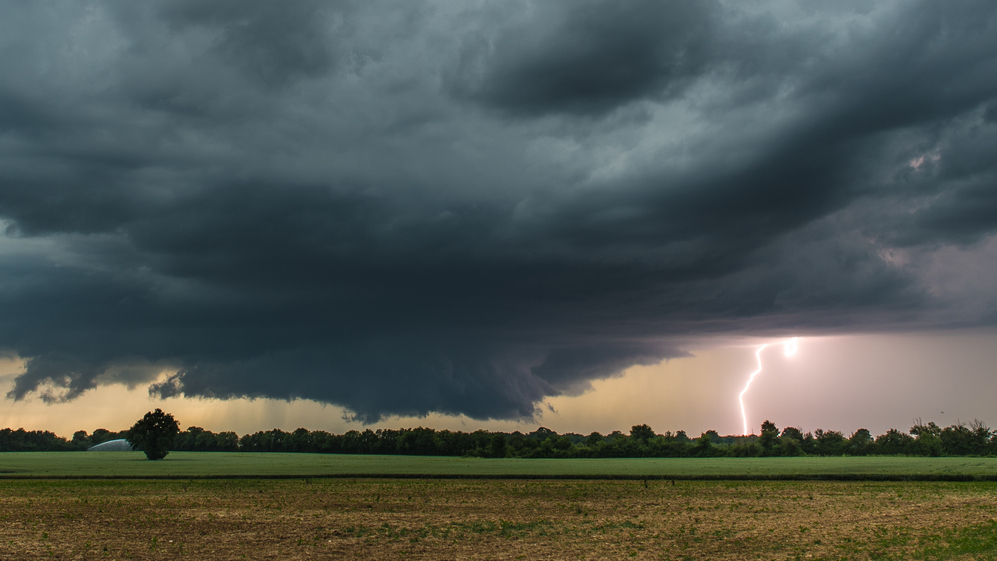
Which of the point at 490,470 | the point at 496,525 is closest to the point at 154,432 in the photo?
the point at 490,470

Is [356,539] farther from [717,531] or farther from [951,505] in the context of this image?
[951,505]

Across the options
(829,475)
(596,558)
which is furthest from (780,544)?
(829,475)

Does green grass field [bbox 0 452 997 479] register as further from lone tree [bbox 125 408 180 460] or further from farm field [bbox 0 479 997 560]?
farm field [bbox 0 479 997 560]

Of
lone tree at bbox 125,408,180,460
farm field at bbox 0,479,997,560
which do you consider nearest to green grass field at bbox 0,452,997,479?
lone tree at bbox 125,408,180,460

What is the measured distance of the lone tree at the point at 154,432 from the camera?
156m

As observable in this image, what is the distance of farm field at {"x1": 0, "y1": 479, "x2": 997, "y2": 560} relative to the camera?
3078 centimetres

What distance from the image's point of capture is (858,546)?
3181cm

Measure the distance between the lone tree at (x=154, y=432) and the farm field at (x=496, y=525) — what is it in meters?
98.9

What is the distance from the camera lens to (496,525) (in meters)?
40.0

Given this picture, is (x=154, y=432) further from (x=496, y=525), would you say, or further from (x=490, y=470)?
(x=496, y=525)

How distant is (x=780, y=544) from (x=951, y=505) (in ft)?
96.6

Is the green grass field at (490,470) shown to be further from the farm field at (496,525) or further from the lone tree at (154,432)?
the farm field at (496,525)

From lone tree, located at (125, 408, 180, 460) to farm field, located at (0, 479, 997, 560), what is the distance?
98.9 m

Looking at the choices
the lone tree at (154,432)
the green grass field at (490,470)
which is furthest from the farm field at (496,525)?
the lone tree at (154,432)
